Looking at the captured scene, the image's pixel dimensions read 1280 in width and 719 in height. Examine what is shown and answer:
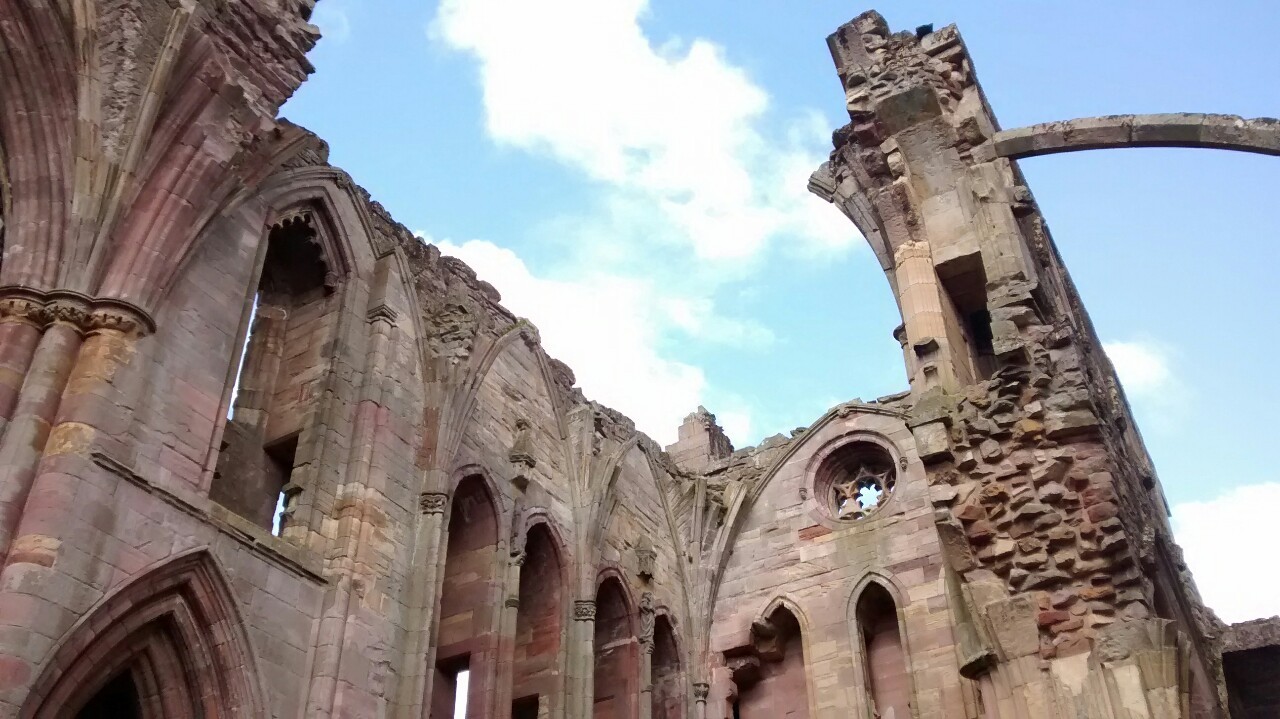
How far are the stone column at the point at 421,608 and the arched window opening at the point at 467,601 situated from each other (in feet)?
0.99

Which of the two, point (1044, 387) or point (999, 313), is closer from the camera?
point (1044, 387)

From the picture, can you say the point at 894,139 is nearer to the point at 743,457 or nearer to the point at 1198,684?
the point at 1198,684

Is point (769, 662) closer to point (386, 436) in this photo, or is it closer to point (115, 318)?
point (386, 436)

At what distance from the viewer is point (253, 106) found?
29.3ft

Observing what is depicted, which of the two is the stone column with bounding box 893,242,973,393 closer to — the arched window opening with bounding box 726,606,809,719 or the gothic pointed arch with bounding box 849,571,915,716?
the gothic pointed arch with bounding box 849,571,915,716

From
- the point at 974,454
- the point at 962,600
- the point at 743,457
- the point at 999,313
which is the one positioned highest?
the point at 743,457

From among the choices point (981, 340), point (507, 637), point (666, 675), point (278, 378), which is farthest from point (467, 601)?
point (981, 340)

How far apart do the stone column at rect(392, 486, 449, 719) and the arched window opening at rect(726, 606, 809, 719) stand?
19.5 feet

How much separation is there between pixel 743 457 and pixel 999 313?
9816mm

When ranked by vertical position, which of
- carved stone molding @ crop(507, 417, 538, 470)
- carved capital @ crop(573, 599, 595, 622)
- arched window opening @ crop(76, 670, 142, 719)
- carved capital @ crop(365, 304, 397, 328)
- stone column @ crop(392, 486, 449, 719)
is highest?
carved capital @ crop(365, 304, 397, 328)

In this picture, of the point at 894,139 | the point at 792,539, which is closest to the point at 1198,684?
the point at 894,139

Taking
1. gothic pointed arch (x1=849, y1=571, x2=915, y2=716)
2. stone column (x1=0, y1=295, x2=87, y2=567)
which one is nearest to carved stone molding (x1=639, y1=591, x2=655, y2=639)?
gothic pointed arch (x1=849, y1=571, x2=915, y2=716)

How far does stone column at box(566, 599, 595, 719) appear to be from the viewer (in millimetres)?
11961

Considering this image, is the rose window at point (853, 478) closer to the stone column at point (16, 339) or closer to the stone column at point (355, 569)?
the stone column at point (355, 569)
